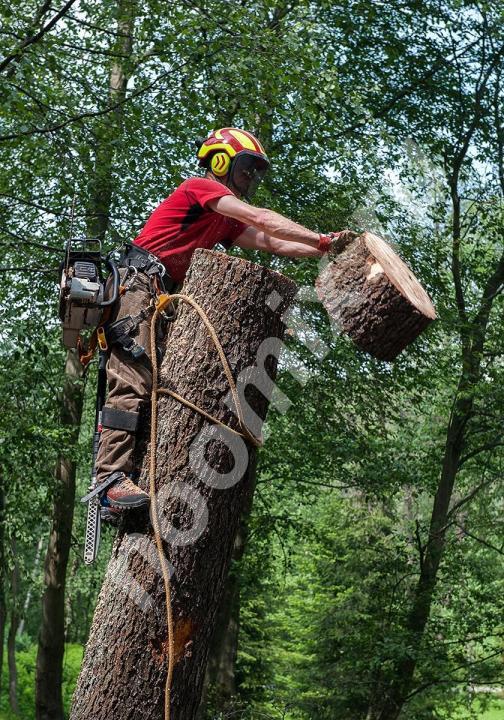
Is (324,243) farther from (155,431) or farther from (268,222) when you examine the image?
(155,431)

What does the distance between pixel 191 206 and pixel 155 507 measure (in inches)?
56.5

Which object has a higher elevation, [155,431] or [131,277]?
[131,277]

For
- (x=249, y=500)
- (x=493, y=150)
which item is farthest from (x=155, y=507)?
(x=493, y=150)

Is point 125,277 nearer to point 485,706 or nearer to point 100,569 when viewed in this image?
point 485,706

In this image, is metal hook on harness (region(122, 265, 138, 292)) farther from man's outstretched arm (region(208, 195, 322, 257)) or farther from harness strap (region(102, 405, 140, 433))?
harness strap (region(102, 405, 140, 433))

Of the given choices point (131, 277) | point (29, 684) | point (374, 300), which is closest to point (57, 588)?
point (131, 277)

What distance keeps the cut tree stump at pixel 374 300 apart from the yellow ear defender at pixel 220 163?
711mm

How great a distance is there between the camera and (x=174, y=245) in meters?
4.32

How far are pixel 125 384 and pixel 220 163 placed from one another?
1147 millimetres

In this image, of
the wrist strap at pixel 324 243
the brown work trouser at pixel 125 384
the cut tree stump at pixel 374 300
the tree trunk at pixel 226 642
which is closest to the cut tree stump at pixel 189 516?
the brown work trouser at pixel 125 384

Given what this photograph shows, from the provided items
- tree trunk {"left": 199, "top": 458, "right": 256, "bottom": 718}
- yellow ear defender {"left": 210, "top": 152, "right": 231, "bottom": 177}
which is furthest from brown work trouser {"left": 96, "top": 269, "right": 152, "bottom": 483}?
tree trunk {"left": 199, "top": 458, "right": 256, "bottom": 718}

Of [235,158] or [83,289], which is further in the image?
[235,158]

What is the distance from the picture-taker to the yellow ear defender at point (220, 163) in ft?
14.1

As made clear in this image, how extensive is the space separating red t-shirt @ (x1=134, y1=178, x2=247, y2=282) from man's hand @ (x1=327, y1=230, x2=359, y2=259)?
0.54 meters
